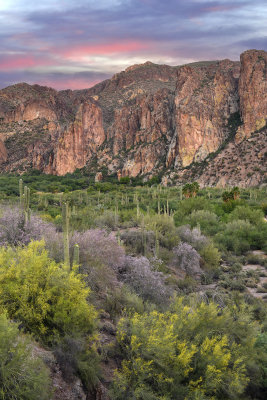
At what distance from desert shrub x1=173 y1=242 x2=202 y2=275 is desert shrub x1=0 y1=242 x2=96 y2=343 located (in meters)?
11.0

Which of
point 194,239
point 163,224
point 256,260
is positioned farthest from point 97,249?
point 256,260

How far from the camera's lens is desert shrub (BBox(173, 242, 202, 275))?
61.3 ft

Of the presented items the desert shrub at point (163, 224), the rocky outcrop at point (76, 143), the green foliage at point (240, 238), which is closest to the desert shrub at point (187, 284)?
the desert shrub at point (163, 224)

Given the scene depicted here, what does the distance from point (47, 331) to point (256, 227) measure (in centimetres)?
2333

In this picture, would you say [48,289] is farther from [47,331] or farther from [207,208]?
[207,208]

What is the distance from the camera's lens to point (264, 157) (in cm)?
8781

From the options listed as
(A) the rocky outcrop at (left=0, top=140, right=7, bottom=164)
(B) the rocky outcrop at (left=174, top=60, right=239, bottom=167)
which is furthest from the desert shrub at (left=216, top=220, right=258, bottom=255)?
(A) the rocky outcrop at (left=0, top=140, right=7, bottom=164)

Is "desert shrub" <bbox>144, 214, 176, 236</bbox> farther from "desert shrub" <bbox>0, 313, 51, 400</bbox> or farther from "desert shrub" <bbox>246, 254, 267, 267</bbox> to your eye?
"desert shrub" <bbox>0, 313, 51, 400</bbox>

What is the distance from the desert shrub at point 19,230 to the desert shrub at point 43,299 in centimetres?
459

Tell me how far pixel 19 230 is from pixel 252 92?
4237 inches

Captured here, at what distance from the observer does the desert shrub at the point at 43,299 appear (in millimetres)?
7641

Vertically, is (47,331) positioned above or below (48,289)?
below

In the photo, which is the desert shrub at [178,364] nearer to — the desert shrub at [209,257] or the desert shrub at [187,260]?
the desert shrub at [187,260]

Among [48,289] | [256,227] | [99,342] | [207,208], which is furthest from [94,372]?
[207,208]
